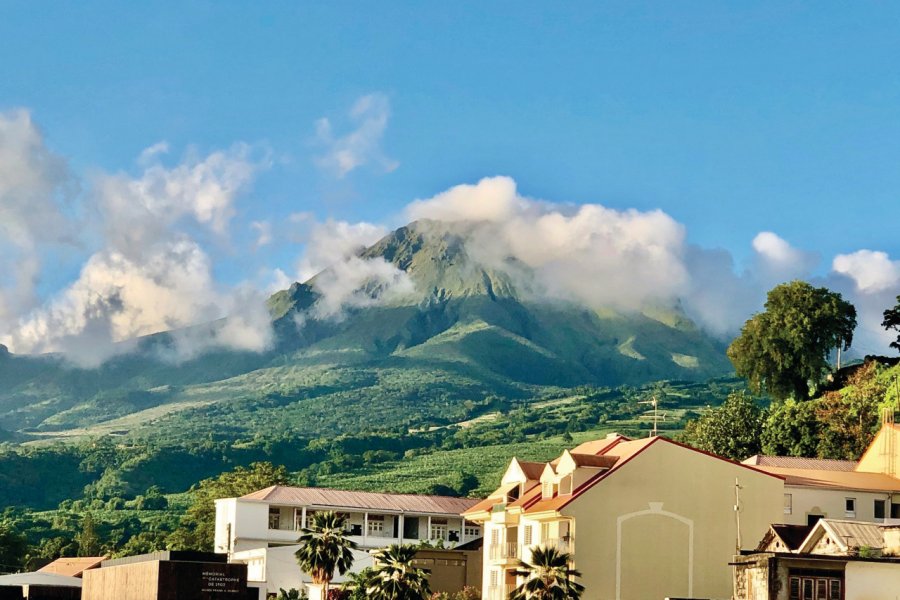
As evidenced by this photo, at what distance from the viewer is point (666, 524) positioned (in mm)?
80438

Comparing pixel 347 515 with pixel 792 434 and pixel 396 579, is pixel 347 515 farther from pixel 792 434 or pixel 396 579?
pixel 396 579

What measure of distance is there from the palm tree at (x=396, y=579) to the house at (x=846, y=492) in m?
22.3

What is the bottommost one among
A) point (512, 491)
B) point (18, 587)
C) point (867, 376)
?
point (18, 587)

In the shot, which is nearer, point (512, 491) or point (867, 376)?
point (512, 491)

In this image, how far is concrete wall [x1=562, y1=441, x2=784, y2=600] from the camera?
78938 mm

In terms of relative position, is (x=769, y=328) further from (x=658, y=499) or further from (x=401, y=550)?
(x=401, y=550)

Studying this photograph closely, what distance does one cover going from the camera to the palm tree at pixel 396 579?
244 feet

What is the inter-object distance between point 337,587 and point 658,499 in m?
22.6

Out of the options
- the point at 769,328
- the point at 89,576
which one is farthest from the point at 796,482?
the point at 89,576

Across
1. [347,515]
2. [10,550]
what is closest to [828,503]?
[347,515]

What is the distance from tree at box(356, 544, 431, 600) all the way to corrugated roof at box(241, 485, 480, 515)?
4199cm

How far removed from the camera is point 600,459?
82688 millimetres

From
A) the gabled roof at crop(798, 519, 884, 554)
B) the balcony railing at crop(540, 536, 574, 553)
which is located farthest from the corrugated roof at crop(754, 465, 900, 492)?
the balcony railing at crop(540, 536, 574, 553)

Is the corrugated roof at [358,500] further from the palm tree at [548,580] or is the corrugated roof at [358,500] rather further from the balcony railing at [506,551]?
the palm tree at [548,580]
